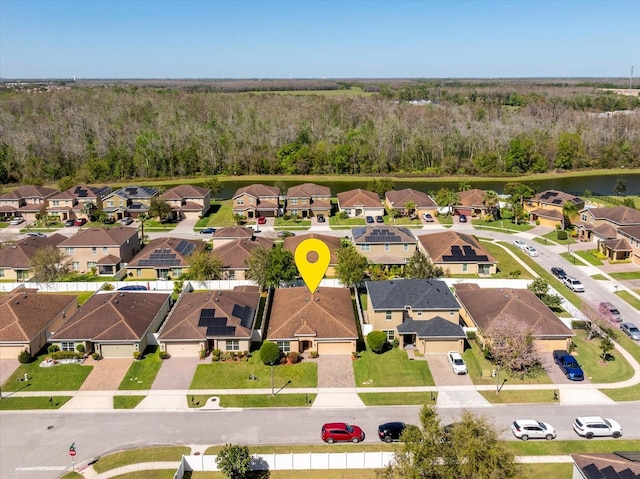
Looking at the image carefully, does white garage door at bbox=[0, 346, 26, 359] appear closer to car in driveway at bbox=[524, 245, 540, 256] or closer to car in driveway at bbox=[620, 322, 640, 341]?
car in driveway at bbox=[620, 322, 640, 341]

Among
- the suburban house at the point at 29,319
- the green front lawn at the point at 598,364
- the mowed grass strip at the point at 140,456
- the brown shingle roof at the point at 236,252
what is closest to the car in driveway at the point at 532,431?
the green front lawn at the point at 598,364

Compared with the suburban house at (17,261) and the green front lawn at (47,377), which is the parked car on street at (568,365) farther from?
the suburban house at (17,261)

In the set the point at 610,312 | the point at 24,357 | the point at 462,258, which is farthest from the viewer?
the point at 462,258

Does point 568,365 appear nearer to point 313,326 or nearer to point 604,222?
point 313,326

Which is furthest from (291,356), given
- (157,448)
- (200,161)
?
(200,161)

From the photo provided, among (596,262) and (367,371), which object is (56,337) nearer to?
(367,371)

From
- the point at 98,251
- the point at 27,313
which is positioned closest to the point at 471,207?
the point at 98,251

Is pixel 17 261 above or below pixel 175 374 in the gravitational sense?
above
